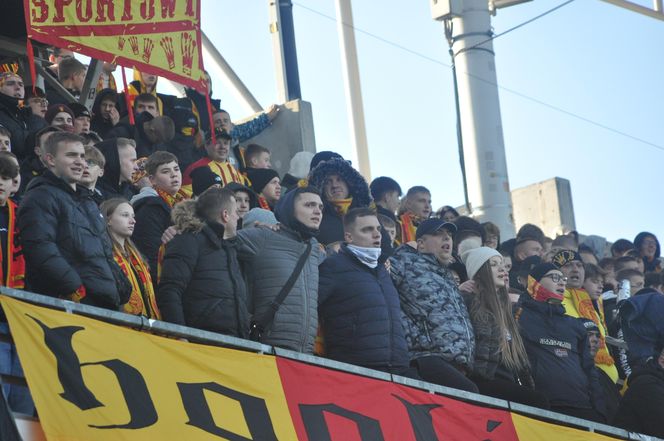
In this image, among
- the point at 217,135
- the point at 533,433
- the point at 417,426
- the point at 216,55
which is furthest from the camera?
the point at 216,55

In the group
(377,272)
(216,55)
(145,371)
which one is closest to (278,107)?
(216,55)

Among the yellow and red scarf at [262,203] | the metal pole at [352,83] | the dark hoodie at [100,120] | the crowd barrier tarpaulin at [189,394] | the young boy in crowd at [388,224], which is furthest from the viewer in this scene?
the metal pole at [352,83]

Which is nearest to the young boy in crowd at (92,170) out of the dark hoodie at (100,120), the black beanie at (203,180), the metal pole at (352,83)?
the black beanie at (203,180)

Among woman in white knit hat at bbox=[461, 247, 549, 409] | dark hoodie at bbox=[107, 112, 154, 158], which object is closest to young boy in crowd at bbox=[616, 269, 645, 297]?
woman in white knit hat at bbox=[461, 247, 549, 409]

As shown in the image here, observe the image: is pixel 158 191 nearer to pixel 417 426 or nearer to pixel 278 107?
pixel 417 426

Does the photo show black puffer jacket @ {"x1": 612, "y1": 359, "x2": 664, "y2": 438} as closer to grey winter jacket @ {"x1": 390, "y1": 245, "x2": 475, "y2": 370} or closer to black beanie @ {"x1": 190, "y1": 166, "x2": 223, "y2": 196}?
grey winter jacket @ {"x1": 390, "y1": 245, "x2": 475, "y2": 370}

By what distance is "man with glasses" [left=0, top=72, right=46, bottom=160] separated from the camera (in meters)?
9.27

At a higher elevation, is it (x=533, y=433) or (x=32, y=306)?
(x=32, y=306)

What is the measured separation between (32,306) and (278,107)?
945 cm

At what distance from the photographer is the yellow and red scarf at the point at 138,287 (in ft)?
23.5

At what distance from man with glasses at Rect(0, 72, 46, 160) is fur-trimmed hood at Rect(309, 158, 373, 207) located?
2.03 meters

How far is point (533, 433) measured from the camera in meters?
8.73

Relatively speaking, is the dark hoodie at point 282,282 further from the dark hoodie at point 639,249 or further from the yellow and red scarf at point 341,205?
the dark hoodie at point 639,249

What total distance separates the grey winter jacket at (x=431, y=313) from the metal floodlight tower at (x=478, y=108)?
334 inches
